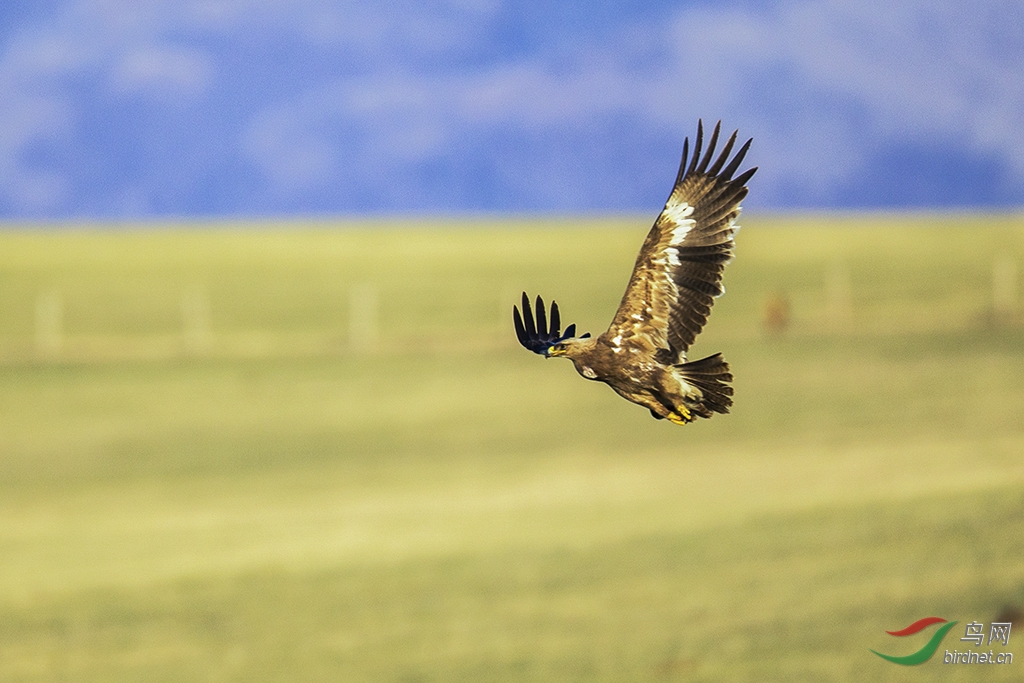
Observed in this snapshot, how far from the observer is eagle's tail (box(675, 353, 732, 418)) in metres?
3.91

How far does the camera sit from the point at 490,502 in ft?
115

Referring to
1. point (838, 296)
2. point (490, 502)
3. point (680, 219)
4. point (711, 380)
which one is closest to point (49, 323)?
point (490, 502)

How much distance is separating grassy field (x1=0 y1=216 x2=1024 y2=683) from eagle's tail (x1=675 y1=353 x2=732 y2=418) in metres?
22.3

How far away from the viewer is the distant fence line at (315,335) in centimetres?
4806

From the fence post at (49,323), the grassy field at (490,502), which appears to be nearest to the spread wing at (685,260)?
the grassy field at (490,502)

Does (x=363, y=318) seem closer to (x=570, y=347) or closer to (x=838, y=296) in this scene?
(x=838, y=296)

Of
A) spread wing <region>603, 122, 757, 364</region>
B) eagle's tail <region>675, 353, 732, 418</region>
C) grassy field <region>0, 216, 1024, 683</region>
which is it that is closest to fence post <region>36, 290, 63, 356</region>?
grassy field <region>0, 216, 1024, 683</region>

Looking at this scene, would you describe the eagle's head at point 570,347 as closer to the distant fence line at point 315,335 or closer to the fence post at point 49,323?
the distant fence line at point 315,335

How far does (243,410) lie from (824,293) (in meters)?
30.9

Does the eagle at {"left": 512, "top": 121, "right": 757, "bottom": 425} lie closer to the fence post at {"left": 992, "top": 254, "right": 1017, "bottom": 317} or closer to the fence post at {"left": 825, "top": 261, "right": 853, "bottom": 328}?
the fence post at {"left": 825, "top": 261, "right": 853, "bottom": 328}

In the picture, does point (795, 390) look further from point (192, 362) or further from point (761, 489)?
point (192, 362)

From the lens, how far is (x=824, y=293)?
6250 cm

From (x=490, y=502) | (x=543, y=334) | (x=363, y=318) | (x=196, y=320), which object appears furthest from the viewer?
(x=196, y=320)

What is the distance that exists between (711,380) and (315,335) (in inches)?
2001
